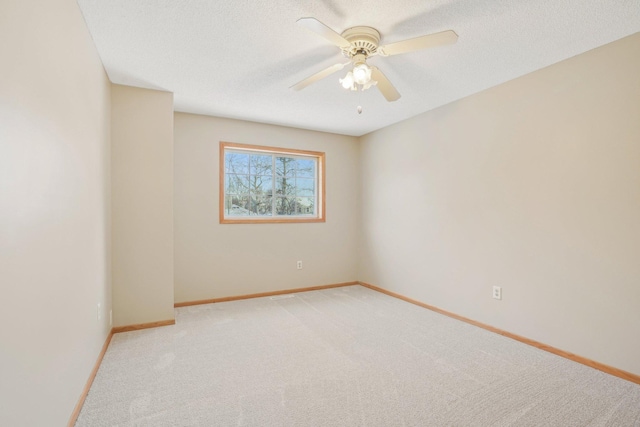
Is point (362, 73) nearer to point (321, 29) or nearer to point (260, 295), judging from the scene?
point (321, 29)

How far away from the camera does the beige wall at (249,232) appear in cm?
370

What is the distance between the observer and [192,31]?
202 cm

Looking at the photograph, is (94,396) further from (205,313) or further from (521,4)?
(521,4)

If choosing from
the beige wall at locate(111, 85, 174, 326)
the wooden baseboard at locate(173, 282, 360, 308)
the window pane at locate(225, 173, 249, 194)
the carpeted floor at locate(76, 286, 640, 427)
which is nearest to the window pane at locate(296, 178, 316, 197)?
the window pane at locate(225, 173, 249, 194)

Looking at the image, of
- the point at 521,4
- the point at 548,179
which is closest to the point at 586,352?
the point at 548,179

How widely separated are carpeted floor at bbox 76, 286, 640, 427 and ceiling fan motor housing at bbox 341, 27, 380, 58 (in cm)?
217

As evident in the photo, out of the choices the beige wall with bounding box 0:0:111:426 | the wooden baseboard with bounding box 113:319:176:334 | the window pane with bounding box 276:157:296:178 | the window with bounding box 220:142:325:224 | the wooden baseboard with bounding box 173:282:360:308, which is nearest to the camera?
the beige wall with bounding box 0:0:111:426

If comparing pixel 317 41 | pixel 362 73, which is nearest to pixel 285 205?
pixel 317 41

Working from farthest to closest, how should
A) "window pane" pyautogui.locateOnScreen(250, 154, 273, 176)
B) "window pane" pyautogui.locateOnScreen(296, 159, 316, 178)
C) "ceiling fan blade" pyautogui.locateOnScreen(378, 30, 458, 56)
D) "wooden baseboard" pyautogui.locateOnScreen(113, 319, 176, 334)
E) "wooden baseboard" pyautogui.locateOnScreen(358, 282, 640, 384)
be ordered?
1. "window pane" pyautogui.locateOnScreen(296, 159, 316, 178)
2. "window pane" pyautogui.locateOnScreen(250, 154, 273, 176)
3. "wooden baseboard" pyautogui.locateOnScreen(113, 319, 176, 334)
4. "wooden baseboard" pyautogui.locateOnScreen(358, 282, 640, 384)
5. "ceiling fan blade" pyautogui.locateOnScreen(378, 30, 458, 56)

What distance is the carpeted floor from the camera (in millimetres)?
1685

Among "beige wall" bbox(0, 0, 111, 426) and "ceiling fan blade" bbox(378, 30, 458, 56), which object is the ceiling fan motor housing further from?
"beige wall" bbox(0, 0, 111, 426)

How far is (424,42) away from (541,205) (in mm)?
1737

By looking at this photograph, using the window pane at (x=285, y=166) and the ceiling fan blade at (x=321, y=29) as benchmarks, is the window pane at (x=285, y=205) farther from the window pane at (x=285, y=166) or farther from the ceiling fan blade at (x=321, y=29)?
the ceiling fan blade at (x=321, y=29)

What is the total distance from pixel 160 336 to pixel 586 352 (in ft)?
11.2
